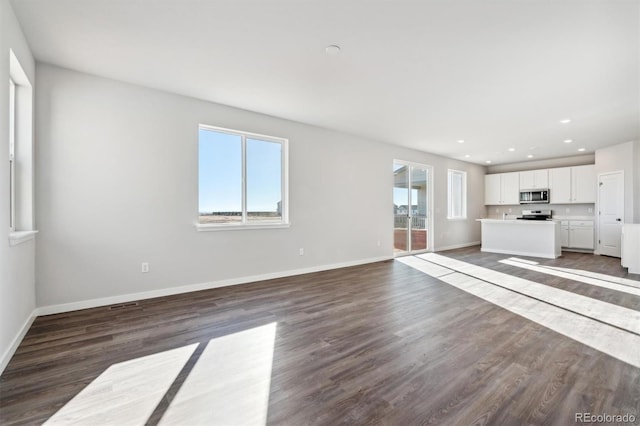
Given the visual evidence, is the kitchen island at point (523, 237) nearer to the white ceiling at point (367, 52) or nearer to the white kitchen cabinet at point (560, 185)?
the white kitchen cabinet at point (560, 185)

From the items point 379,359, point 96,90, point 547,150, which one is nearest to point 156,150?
point 96,90

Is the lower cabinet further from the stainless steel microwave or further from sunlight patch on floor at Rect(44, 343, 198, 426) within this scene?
sunlight patch on floor at Rect(44, 343, 198, 426)

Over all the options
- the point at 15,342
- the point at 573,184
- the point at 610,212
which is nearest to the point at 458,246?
the point at 573,184

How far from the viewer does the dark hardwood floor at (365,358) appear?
1676 mm

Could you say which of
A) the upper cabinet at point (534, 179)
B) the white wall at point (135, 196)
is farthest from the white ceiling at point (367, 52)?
the upper cabinet at point (534, 179)

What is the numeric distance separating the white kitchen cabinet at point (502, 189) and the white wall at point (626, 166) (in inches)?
87.3

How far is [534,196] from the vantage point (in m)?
8.46

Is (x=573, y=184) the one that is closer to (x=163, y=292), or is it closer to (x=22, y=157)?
(x=163, y=292)

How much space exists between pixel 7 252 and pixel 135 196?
1476 millimetres

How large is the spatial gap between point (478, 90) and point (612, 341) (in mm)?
3000

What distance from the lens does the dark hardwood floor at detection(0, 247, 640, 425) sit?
168 cm

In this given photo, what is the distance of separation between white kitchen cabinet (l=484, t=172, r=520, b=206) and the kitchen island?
187 cm

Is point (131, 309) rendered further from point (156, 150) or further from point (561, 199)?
point (561, 199)

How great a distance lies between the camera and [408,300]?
145 inches
